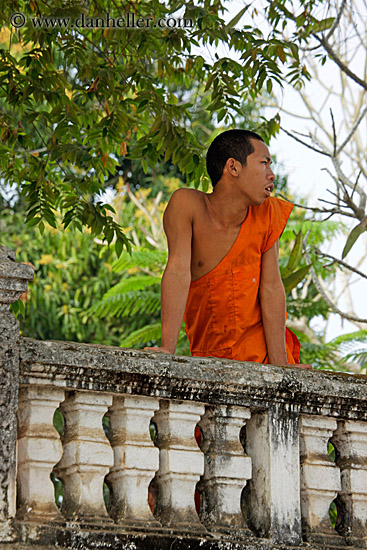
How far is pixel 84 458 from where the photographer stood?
317 centimetres

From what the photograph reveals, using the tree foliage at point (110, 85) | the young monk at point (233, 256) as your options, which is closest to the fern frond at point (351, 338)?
the tree foliage at point (110, 85)

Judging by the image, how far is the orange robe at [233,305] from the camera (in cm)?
445

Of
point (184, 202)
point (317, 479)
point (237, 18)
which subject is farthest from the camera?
point (237, 18)

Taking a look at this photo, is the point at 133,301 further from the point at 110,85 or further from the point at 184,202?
the point at 184,202

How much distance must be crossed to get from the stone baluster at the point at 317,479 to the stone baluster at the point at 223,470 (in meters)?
0.31

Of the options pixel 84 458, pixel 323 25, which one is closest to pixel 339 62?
pixel 323 25

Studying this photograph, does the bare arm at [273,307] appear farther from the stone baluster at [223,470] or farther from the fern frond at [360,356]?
the fern frond at [360,356]

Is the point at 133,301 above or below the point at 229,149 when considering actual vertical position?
above

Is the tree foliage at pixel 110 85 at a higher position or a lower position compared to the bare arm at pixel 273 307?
higher

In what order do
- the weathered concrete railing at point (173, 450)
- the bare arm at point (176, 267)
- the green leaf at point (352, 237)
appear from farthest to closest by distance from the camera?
1. the green leaf at point (352, 237)
2. the bare arm at point (176, 267)
3. the weathered concrete railing at point (173, 450)

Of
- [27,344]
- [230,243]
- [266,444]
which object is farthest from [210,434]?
[230,243]

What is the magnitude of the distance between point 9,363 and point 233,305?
1644mm

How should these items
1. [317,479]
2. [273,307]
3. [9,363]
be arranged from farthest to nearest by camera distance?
[273,307] < [317,479] < [9,363]

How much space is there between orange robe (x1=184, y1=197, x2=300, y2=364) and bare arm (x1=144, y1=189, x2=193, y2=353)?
231 mm
